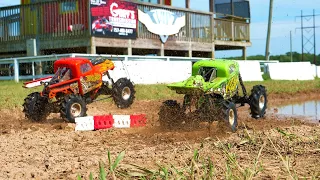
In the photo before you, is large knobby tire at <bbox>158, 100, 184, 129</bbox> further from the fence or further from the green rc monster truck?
the fence

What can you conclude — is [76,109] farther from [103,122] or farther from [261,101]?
[261,101]

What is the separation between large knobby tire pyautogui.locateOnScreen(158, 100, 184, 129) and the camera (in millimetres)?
9727

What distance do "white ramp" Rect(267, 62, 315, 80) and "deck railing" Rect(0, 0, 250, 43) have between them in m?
4.58

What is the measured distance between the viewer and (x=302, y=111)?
14.3 meters

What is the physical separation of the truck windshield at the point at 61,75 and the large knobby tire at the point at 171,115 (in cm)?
242

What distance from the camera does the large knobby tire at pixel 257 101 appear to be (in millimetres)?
11319

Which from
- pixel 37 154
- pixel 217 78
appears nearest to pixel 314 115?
pixel 217 78

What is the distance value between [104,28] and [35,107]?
9.32m

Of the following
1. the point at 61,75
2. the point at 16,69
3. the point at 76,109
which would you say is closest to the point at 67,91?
the point at 61,75

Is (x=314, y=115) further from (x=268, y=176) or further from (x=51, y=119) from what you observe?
(x=268, y=176)

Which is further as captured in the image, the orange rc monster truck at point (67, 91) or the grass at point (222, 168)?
the orange rc monster truck at point (67, 91)

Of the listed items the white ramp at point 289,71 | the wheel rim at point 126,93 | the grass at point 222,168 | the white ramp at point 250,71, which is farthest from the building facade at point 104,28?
the grass at point 222,168

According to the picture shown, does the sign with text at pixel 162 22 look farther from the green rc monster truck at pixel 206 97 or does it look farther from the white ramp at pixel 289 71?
the green rc monster truck at pixel 206 97

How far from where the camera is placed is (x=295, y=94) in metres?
19.8
